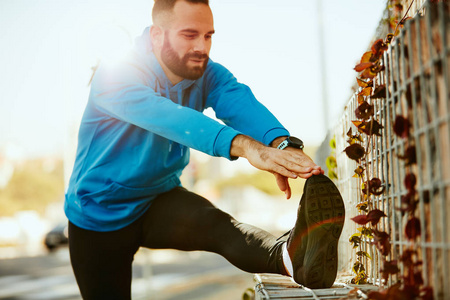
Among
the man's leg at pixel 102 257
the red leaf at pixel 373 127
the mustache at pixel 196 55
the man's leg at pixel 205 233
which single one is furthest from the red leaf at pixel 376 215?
the man's leg at pixel 102 257

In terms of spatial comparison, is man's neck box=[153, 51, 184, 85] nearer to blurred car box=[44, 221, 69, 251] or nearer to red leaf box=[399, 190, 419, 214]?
red leaf box=[399, 190, 419, 214]

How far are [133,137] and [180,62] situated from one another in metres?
0.47

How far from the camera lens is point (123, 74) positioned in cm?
228

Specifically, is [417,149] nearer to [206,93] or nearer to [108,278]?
[206,93]

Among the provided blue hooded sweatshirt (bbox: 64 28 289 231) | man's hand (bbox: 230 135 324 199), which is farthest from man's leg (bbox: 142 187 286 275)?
man's hand (bbox: 230 135 324 199)

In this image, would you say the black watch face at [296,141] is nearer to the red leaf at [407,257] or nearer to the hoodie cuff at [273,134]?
the hoodie cuff at [273,134]

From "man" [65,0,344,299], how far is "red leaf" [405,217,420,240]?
0.68 meters

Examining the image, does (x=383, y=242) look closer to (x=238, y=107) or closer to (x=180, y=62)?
(x=238, y=107)

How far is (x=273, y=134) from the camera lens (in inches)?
89.1

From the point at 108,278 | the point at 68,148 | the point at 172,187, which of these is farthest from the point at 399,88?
the point at 68,148

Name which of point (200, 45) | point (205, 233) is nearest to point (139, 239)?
point (205, 233)

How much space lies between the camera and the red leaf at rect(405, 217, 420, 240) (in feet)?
4.61

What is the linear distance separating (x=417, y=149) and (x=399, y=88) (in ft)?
0.85

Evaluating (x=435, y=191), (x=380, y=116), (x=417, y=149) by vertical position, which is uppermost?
(x=380, y=116)
